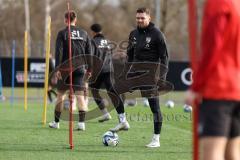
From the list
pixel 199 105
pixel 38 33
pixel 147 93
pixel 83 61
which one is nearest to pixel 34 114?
pixel 83 61

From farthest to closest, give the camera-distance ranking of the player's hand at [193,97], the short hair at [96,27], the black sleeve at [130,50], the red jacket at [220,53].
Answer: the short hair at [96,27] < the black sleeve at [130,50] < the player's hand at [193,97] < the red jacket at [220,53]

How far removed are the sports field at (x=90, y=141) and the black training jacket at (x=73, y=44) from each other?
146cm

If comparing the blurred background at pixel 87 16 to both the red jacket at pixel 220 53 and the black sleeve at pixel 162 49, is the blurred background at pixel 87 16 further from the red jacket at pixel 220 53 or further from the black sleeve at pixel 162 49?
the red jacket at pixel 220 53

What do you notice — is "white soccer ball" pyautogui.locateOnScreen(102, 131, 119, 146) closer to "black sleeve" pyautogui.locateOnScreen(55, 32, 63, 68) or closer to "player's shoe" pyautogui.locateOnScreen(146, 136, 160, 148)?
"player's shoe" pyautogui.locateOnScreen(146, 136, 160, 148)

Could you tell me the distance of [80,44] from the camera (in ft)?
42.7

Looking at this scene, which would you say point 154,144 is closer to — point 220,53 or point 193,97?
point 193,97

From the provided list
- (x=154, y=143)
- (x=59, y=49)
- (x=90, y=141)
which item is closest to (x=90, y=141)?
(x=90, y=141)

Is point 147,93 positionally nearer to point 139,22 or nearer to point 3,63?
point 139,22

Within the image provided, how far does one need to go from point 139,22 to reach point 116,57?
55.9 feet

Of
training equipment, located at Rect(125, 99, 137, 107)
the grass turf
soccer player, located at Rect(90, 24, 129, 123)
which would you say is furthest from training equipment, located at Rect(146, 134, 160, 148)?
training equipment, located at Rect(125, 99, 137, 107)

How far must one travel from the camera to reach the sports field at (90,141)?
967 cm

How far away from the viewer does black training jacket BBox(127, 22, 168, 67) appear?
35.3 ft

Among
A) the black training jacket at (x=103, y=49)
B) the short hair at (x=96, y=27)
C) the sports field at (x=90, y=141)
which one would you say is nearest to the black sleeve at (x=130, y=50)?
the sports field at (x=90, y=141)

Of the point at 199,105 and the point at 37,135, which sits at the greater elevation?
the point at 199,105
